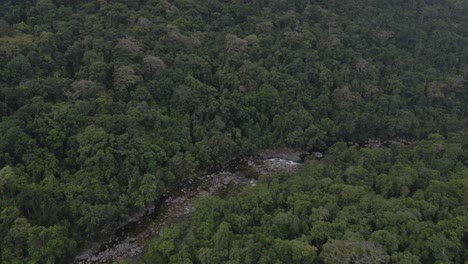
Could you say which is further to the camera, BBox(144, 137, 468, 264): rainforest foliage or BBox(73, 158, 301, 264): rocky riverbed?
BBox(73, 158, 301, 264): rocky riverbed

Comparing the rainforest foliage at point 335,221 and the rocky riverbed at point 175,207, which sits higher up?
the rainforest foliage at point 335,221

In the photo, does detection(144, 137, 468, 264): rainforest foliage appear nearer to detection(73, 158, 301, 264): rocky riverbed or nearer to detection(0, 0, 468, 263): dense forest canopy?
detection(0, 0, 468, 263): dense forest canopy

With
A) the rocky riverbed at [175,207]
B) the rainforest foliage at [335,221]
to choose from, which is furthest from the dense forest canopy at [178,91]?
the rainforest foliage at [335,221]

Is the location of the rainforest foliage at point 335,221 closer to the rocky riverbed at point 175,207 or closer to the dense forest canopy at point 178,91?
the dense forest canopy at point 178,91

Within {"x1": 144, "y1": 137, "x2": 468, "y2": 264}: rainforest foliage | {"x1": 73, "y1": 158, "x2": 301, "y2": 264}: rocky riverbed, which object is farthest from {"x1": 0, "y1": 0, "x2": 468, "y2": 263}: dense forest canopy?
{"x1": 144, "y1": 137, "x2": 468, "y2": 264}: rainforest foliage

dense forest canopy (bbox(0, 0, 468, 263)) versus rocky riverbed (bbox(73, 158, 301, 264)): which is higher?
dense forest canopy (bbox(0, 0, 468, 263))
